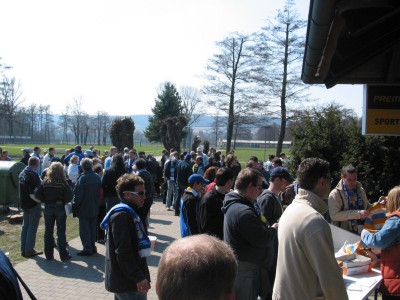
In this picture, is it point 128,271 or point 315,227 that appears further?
point 128,271

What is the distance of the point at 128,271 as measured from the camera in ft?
12.3

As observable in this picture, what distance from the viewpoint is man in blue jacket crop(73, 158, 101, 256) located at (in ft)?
26.6

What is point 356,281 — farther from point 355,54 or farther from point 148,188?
point 148,188

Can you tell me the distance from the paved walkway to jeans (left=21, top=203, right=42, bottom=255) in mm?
283

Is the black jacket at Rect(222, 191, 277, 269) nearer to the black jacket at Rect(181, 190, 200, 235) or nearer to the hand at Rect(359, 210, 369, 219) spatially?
the black jacket at Rect(181, 190, 200, 235)

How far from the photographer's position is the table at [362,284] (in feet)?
12.5

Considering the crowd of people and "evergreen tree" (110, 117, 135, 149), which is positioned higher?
"evergreen tree" (110, 117, 135, 149)

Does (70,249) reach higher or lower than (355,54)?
lower

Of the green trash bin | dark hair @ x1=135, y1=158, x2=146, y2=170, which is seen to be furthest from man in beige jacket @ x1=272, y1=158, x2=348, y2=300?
the green trash bin

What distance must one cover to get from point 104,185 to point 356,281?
20.1 ft

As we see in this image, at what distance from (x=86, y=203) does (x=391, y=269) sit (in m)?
5.99

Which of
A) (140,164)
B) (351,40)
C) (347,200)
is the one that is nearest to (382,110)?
(347,200)

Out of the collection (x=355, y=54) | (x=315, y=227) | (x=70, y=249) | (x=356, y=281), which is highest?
(x=355, y=54)

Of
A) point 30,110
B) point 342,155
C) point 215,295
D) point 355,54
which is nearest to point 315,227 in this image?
point 215,295
